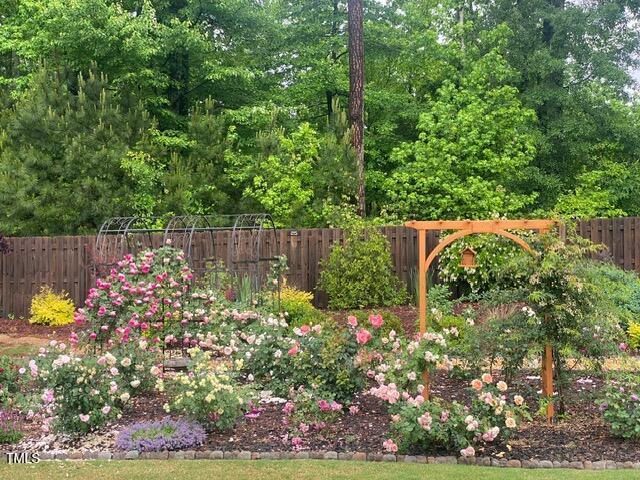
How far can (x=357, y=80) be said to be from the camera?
16.5 metres

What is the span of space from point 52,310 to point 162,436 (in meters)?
9.13

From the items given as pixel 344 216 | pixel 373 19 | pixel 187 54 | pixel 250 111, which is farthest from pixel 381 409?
pixel 373 19

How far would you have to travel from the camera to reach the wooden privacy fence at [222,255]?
14219 mm

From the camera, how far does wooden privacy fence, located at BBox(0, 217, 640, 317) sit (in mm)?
14219

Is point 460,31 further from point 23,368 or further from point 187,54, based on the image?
point 23,368

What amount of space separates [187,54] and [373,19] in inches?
237

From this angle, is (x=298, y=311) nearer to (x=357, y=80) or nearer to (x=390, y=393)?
(x=390, y=393)

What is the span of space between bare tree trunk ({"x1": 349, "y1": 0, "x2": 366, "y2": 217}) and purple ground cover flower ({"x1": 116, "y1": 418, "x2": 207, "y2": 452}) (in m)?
11.0

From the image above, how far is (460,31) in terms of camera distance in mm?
20109

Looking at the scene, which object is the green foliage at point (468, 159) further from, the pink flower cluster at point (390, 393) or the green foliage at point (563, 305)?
the pink flower cluster at point (390, 393)

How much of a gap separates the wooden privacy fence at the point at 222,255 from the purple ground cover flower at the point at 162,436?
27.9ft

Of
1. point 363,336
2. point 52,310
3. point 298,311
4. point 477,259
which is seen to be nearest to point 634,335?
point 477,259

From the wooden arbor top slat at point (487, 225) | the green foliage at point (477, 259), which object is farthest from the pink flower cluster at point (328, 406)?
the green foliage at point (477, 259)

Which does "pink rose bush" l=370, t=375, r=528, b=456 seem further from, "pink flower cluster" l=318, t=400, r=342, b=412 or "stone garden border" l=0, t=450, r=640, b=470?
"pink flower cluster" l=318, t=400, r=342, b=412
